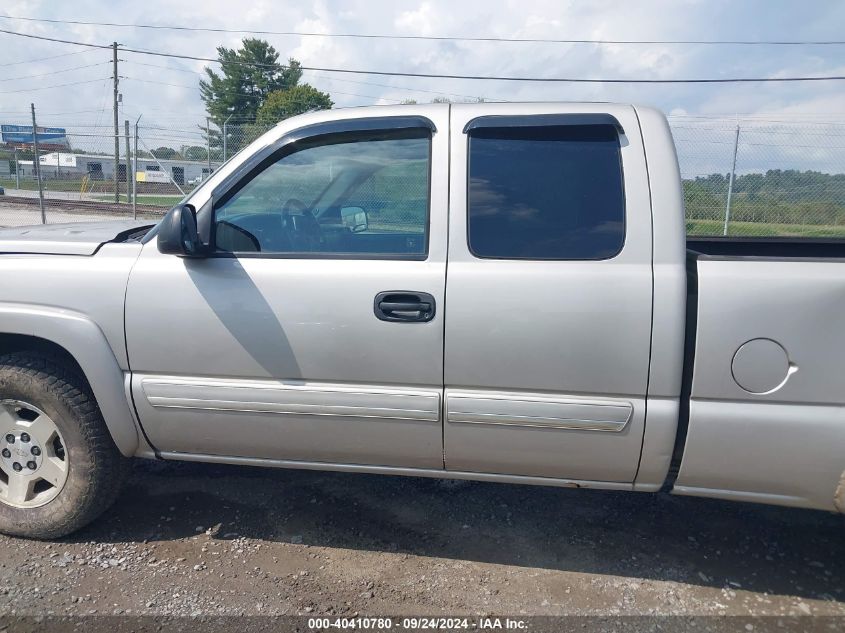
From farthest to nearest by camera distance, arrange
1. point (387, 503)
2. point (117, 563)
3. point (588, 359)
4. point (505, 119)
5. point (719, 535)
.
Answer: point (387, 503) < point (719, 535) < point (117, 563) < point (505, 119) < point (588, 359)

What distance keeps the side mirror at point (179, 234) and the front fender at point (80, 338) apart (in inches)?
20.2

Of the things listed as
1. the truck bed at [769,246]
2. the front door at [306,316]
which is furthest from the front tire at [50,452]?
the truck bed at [769,246]

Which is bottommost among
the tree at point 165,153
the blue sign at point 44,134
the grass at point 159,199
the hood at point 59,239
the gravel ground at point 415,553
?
the gravel ground at point 415,553

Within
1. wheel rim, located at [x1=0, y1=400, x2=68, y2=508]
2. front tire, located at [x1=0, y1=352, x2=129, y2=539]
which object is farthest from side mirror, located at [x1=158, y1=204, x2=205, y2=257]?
wheel rim, located at [x1=0, y1=400, x2=68, y2=508]

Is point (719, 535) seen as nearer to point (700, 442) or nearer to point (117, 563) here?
point (700, 442)

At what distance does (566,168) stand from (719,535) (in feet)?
6.71

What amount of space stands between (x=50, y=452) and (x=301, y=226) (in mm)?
1571

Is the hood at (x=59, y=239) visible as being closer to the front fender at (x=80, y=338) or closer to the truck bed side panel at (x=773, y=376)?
the front fender at (x=80, y=338)

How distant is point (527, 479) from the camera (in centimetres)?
273

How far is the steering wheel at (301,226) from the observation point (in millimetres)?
2898

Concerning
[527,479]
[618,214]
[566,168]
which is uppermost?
[566,168]

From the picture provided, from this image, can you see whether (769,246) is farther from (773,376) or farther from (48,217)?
(48,217)

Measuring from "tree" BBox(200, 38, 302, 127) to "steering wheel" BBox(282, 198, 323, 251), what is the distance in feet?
186

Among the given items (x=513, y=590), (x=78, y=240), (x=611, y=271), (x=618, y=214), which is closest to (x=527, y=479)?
(x=513, y=590)
